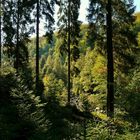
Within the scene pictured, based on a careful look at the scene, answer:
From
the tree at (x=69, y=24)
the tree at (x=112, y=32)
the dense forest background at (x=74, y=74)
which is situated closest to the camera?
the dense forest background at (x=74, y=74)

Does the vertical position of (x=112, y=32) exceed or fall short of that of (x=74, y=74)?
it exceeds it

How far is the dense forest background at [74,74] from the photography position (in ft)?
39.5

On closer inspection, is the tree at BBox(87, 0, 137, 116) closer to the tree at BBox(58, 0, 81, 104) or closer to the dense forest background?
the dense forest background

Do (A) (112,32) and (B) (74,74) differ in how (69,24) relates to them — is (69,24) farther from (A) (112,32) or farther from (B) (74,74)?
(A) (112,32)

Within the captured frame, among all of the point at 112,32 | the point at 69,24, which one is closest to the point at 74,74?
the point at 69,24

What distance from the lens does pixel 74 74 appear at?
38.8 meters

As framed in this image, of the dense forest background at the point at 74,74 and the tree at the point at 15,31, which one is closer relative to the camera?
the dense forest background at the point at 74,74

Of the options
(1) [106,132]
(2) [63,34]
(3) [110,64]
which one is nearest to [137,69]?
(1) [106,132]

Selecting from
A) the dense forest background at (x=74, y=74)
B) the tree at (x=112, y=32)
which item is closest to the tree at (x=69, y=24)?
the dense forest background at (x=74, y=74)

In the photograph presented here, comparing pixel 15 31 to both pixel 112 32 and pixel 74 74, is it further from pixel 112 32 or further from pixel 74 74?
pixel 112 32

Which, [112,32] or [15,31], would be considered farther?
[15,31]

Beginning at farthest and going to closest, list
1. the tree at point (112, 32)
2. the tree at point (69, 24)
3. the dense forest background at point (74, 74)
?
the tree at point (69, 24), the tree at point (112, 32), the dense forest background at point (74, 74)

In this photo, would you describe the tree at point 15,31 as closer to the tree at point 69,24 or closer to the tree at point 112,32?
the tree at point 69,24

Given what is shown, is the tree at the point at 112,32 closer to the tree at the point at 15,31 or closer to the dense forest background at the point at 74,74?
the dense forest background at the point at 74,74
